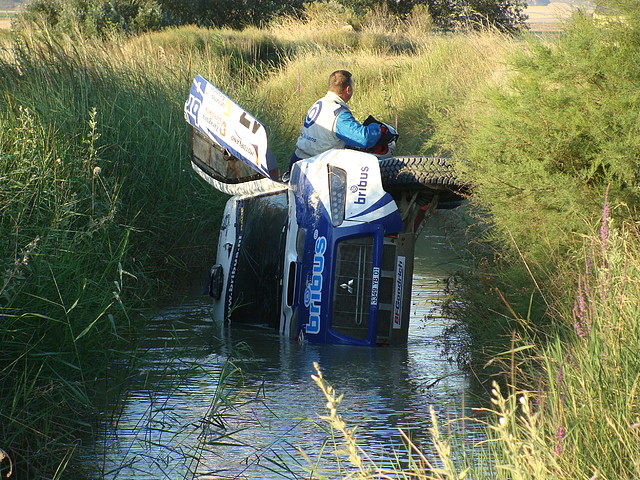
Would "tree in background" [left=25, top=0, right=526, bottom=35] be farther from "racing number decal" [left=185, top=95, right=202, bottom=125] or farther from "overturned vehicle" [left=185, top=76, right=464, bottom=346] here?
"overturned vehicle" [left=185, top=76, right=464, bottom=346]

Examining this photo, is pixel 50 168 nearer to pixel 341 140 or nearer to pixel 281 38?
pixel 341 140

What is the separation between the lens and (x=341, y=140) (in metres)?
7.91

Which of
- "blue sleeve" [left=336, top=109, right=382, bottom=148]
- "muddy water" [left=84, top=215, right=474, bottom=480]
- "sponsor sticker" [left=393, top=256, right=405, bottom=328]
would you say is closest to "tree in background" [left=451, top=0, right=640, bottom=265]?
"sponsor sticker" [left=393, top=256, right=405, bottom=328]

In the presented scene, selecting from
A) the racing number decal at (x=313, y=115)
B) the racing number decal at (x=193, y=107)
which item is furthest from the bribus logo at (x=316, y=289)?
the racing number decal at (x=193, y=107)

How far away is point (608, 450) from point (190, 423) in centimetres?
234

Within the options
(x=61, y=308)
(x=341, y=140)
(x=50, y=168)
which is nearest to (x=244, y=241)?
(x=341, y=140)

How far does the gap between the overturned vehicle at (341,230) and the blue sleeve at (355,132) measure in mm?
368

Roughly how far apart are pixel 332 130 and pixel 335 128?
0.13 feet

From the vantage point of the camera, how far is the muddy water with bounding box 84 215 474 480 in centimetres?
469

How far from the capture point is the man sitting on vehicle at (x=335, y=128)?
25.3 feet

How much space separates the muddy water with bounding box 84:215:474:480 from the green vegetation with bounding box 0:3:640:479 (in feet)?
0.89

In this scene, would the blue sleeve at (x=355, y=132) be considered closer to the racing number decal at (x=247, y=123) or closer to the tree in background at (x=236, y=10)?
the racing number decal at (x=247, y=123)

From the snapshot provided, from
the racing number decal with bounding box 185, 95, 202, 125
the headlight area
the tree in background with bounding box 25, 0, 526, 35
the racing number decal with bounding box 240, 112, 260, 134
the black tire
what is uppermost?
the tree in background with bounding box 25, 0, 526, 35

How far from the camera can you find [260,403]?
5.70 meters
